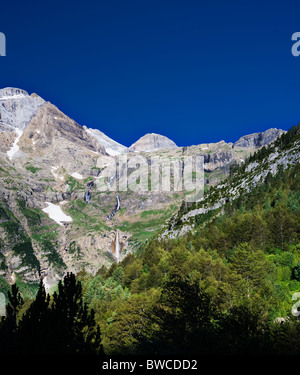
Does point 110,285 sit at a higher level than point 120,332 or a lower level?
higher

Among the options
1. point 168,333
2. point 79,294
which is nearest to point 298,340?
point 168,333

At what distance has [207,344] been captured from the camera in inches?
797

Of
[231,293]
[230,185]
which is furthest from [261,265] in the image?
[230,185]

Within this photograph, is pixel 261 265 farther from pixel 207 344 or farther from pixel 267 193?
pixel 267 193

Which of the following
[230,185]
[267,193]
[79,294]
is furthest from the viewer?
[230,185]

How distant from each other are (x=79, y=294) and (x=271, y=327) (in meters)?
18.7

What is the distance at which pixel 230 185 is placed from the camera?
153 metres
